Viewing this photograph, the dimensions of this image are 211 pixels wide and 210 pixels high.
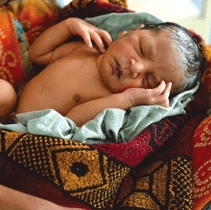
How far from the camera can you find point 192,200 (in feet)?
2.79

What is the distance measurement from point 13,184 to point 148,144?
11.7 inches

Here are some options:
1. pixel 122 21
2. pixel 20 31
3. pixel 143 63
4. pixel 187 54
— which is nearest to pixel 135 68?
pixel 143 63

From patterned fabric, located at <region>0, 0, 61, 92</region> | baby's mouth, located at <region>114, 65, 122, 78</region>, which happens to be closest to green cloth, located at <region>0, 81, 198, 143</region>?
baby's mouth, located at <region>114, 65, 122, 78</region>

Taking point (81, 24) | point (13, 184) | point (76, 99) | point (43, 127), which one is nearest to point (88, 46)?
point (81, 24)

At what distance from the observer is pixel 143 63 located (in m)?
1.04

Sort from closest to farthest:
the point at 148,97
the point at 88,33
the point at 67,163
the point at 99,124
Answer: the point at 67,163 → the point at 99,124 → the point at 148,97 → the point at 88,33

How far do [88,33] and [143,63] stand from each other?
202 mm

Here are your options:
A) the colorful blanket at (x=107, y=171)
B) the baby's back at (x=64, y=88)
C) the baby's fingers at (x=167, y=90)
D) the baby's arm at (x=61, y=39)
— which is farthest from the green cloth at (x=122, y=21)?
the colorful blanket at (x=107, y=171)

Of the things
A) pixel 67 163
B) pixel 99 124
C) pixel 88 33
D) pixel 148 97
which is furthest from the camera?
pixel 88 33

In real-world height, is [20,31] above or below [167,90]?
above

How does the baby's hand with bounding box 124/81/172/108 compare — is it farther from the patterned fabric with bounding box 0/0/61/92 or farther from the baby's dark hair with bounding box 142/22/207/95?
the patterned fabric with bounding box 0/0/61/92

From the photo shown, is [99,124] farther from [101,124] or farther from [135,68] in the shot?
[135,68]

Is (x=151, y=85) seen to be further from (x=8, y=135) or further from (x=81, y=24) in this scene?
(x=8, y=135)

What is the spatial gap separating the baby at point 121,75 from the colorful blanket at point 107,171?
14 cm
